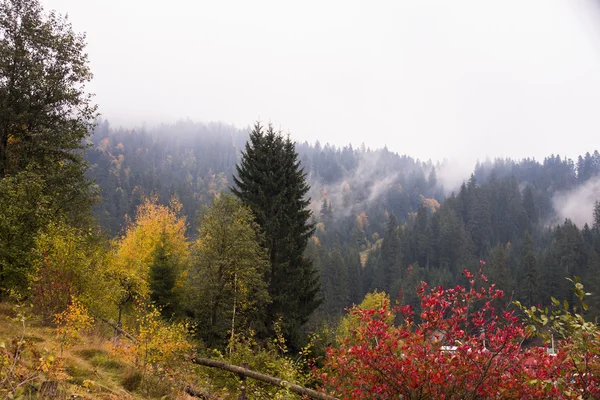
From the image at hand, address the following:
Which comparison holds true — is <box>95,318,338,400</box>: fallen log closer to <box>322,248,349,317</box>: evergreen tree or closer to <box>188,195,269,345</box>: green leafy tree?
<box>188,195,269,345</box>: green leafy tree

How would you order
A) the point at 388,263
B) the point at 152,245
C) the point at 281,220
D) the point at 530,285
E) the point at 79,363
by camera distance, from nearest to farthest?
the point at 79,363, the point at 281,220, the point at 152,245, the point at 530,285, the point at 388,263

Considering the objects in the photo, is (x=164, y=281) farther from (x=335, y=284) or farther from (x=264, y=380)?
(x=335, y=284)

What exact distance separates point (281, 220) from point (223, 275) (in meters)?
5.84

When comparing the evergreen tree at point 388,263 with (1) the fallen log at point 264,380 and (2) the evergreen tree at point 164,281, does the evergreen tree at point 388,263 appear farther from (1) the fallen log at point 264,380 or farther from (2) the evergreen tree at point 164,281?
(1) the fallen log at point 264,380

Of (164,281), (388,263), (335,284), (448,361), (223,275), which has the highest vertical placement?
(448,361)

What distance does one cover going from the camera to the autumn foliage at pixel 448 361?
5.40 meters

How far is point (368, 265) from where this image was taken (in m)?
109

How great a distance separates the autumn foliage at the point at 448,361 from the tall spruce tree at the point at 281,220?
15.1m

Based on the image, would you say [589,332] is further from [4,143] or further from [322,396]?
[4,143]

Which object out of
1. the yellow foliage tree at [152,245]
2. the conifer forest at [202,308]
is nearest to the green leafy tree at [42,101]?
the conifer forest at [202,308]

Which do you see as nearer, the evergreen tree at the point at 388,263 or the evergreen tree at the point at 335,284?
the evergreen tree at the point at 335,284

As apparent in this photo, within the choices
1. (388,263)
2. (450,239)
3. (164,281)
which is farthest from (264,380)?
(450,239)

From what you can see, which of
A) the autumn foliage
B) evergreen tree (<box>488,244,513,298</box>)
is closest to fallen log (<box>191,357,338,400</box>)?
the autumn foliage

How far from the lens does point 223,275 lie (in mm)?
18031
